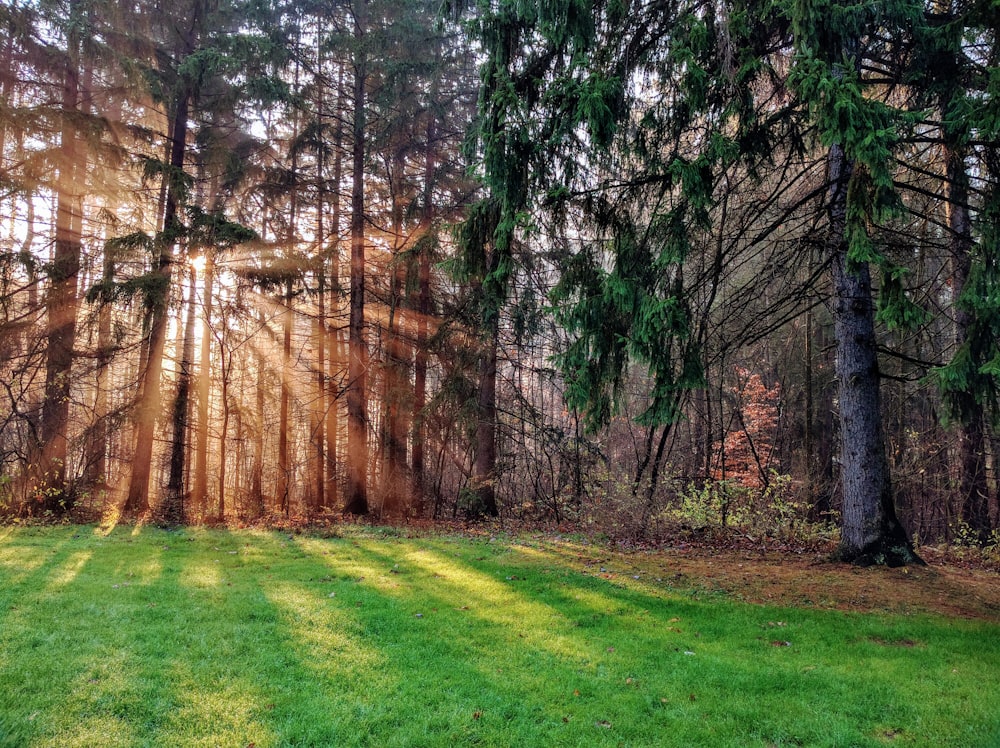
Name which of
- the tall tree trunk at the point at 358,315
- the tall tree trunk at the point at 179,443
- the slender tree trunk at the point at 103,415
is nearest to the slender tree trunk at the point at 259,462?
the tall tree trunk at the point at 179,443

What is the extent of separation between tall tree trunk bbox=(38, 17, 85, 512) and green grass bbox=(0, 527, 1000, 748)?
4.96 metres

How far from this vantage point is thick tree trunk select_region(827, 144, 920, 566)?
6.39m

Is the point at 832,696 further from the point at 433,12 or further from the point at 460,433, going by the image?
the point at 433,12

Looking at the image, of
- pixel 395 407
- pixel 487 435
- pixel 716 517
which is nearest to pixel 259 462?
pixel 395 407

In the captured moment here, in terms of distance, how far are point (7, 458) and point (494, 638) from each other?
36.5 ft

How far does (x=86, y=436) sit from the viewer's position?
10.8m

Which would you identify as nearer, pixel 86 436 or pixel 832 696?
pixel 832 696

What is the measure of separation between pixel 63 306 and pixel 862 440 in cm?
1292

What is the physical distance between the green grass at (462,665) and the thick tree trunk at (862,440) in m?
1.60

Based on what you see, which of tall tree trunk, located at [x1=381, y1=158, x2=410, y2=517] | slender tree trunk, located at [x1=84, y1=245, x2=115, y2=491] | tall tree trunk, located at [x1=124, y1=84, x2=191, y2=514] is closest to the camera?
slender tree trunk, located at [x1=84, y1=245, x2=115, y2=491]

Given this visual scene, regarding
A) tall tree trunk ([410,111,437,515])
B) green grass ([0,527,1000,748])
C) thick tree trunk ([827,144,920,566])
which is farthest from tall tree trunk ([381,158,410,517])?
thick tree trunk ([827,144,920,566])

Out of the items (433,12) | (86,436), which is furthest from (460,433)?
(433,12)

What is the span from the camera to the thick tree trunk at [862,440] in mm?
6395

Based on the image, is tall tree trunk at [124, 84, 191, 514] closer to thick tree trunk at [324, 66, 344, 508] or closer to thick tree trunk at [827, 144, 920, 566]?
thick tree trunk at [324, 66, 344, 508]
